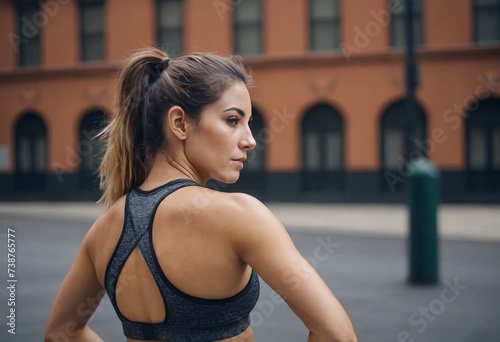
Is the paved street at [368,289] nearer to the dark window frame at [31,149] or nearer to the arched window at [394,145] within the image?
the arched window at [394,145]

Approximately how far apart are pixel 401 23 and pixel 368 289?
50.1ft

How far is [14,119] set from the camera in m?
25.3

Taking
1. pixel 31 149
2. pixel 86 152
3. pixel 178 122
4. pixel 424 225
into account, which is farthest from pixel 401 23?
pixel 178 122

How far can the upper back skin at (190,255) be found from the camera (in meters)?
1.48

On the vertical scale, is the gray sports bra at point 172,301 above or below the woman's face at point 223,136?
below

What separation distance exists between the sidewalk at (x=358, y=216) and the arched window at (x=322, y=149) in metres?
0.78

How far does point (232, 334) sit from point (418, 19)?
69.6ft

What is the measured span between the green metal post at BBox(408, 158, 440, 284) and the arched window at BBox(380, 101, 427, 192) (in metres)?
13.7

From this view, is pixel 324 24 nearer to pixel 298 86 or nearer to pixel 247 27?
pixel 298 86

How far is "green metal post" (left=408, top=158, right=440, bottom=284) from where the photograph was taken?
8.10 m

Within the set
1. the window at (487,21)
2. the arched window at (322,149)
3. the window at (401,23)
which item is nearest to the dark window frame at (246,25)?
the arched window at (322,149)

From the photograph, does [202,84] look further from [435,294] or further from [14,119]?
[14,119]

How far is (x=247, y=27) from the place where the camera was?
23.1 metres

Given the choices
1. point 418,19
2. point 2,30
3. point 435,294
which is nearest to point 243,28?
point 418,19
